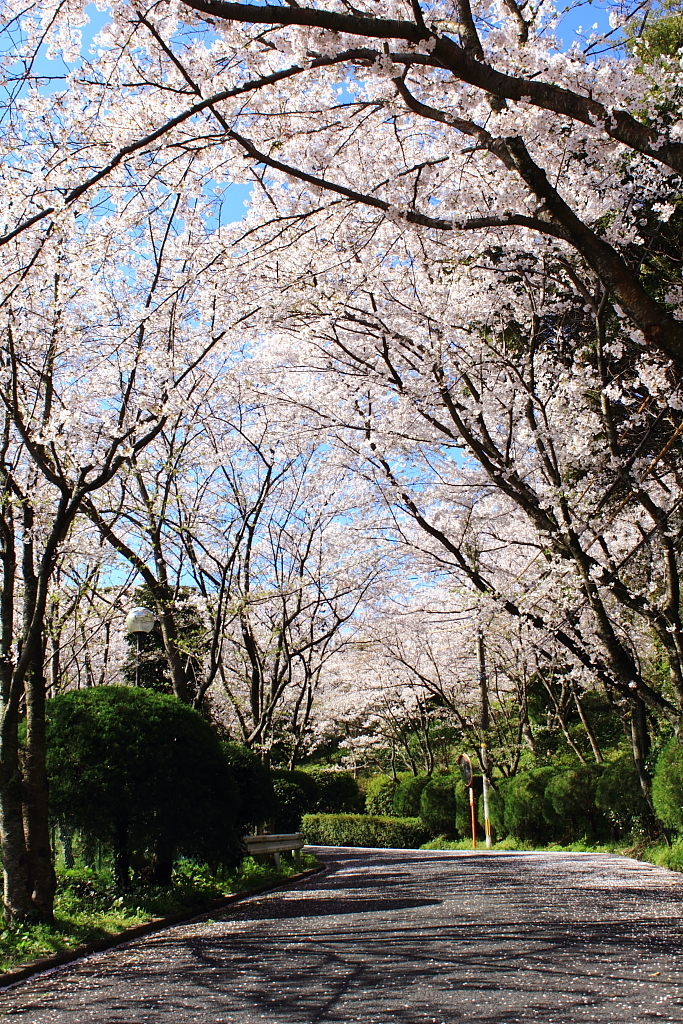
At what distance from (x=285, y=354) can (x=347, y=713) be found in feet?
77.6

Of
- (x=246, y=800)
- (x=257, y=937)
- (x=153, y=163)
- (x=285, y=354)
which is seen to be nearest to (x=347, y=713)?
(x=246, y=800)

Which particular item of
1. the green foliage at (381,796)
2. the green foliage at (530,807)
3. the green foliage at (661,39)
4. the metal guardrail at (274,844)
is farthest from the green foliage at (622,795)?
the green foliage at (381,796)

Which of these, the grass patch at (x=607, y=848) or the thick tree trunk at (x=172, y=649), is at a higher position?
the thick tree trunk at (x=172, y=649)

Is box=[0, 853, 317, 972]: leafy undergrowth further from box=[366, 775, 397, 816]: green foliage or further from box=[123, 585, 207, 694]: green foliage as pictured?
box=[366, 775, 397, 816]: green foliage

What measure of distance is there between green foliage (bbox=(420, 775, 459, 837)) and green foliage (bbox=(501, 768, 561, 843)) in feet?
15.4

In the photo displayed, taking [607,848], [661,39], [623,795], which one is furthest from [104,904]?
[607,848]

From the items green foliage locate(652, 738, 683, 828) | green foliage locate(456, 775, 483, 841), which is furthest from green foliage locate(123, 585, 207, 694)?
green foliage locate(456, 775, 483, 841)

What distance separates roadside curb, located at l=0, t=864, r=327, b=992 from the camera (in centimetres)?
520

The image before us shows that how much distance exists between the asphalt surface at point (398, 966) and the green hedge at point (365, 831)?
1727cm

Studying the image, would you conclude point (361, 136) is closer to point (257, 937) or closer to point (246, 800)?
point (257, 937)

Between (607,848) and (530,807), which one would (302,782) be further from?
(607,848)

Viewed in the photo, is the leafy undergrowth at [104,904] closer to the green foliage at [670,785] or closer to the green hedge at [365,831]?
the green foliage at [670,785]

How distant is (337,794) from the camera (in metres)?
31.1

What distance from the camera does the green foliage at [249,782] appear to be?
1066 cm
